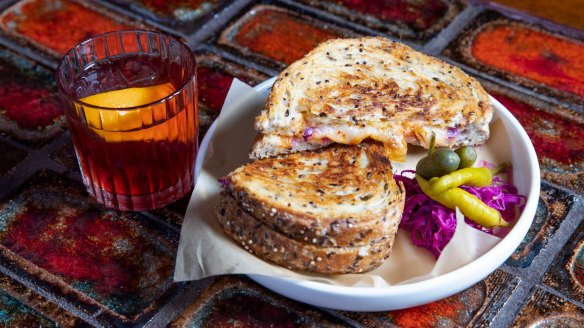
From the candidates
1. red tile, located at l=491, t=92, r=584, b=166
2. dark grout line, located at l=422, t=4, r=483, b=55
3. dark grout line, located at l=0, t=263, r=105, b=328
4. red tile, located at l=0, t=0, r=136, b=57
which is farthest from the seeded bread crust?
red tile, located at l=0, t=0, r=136, b=57

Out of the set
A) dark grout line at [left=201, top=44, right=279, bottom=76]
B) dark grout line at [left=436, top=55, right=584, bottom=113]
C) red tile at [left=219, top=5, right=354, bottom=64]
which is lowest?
dark grout line at [left=201, top=44, right=279, bottom=76]

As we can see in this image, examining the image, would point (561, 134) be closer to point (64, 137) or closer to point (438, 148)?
point (438, 148)

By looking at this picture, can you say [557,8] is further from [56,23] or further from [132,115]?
[132,115]

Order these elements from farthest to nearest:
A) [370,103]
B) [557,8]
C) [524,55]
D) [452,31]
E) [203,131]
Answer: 1. [557,8]
2. [452,31]
3. [524,55]
4. [203,131]
5. [370,103]

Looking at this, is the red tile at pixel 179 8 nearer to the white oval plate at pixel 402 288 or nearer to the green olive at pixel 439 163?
the green olive at pixel 439 163

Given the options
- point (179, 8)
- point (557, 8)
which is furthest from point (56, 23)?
point (557, 8)

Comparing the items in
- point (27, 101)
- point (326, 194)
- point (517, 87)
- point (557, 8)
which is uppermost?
point (326, 194)

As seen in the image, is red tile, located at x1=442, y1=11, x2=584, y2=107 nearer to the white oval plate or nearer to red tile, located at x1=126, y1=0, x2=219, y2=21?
the white oval plate
